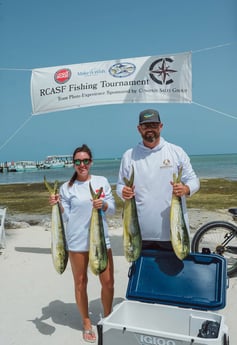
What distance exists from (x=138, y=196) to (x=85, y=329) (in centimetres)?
140

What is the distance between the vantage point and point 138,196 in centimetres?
297

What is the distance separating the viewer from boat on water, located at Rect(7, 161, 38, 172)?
6947 centimetres

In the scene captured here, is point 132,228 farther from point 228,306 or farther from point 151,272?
point 228,306

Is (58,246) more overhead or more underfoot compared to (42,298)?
more overhead

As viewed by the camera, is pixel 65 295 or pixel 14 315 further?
pixel 65 295

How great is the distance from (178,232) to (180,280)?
432mm

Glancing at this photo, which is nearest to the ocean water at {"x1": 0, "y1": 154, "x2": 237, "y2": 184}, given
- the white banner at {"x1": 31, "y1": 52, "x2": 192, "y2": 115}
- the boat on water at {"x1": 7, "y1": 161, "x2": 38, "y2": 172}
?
the boat on water at {"x1": 7, "y1": 161, "x2": 38, "y2": 172}

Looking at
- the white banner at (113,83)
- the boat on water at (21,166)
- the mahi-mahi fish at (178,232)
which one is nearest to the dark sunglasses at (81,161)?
the mahi-mahi fish at (178,232)

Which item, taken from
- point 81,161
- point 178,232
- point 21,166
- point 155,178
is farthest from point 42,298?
point 21,166

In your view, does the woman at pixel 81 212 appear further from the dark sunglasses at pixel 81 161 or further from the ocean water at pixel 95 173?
the ocean water at pixel 95 173

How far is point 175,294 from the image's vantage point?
8.91 ft

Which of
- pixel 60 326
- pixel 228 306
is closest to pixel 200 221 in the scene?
pixel 228 306

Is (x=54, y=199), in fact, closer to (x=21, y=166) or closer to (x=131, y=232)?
(x=131, y=232)

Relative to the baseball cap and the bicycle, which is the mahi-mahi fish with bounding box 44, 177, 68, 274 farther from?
the bicycle
